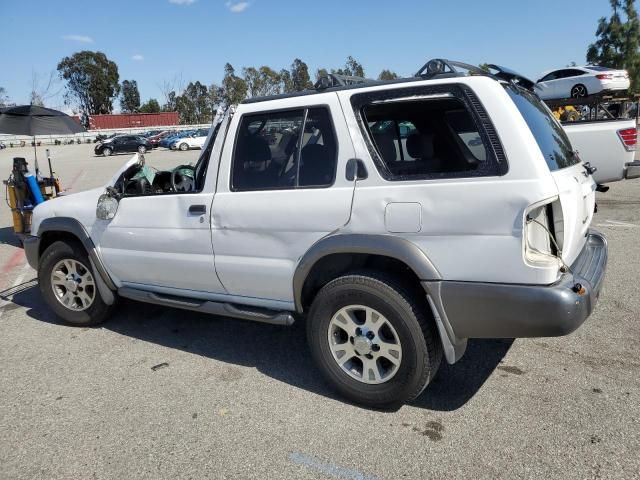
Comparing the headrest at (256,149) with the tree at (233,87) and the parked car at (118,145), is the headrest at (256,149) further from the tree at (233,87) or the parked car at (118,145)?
the tree at (233,87)

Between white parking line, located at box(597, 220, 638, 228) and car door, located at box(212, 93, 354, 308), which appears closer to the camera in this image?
car door, located at box(212, 93, 354, 308)

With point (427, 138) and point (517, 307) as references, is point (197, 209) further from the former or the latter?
point (517, 307)

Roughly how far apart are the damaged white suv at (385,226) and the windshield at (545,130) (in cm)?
2

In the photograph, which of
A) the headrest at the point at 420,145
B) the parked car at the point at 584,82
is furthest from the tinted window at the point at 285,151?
the parked car at the point at 584,82

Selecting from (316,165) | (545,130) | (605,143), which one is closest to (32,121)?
(316,165)

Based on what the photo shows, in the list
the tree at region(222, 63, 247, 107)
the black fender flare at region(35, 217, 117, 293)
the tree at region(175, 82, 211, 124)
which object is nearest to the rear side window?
the black fender flare at region(35, 217, 117, 293)

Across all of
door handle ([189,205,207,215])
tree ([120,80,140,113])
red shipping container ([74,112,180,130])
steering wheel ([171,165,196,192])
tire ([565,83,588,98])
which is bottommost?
door handle ([189,205,207,215])

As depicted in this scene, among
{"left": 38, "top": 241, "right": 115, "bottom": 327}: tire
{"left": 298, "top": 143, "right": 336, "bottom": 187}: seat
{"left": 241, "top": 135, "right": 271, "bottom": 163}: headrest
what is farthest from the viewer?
{"left": 38, "top": 241, "right": 115, "bottom": 327}: tire

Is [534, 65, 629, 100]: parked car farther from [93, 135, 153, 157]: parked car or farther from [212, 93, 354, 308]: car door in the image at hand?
[93, 135, 153, 157]: parked car

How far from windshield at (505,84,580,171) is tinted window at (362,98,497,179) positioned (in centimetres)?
30

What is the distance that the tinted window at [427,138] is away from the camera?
2881 mm

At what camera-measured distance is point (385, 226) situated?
2.91 m

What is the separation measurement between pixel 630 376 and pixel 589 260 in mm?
817

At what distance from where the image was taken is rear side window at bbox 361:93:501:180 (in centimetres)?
283
